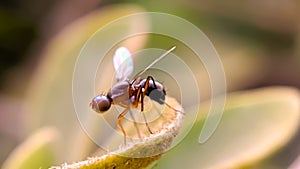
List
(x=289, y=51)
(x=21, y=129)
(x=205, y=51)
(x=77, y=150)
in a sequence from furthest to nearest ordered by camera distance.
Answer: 1. (x=289, y=51)
2. (x=205, y=51)
3. (x=21, y=129)
4. (x=77, y=150)

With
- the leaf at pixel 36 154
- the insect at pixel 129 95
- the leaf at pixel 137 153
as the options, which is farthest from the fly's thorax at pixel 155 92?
the leaf at pixel 36 154

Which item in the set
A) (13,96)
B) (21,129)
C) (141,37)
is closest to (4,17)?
(13,96)

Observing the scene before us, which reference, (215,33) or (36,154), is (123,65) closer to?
(36,154)

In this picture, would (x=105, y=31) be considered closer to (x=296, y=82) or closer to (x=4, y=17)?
(x=4, y=17)

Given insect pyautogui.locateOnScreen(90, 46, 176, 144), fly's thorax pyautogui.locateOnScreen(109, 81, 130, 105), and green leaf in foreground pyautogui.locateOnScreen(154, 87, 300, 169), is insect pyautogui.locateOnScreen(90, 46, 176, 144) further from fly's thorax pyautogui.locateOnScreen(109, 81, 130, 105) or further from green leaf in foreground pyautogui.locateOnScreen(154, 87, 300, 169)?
green leaf in foreground pyautogui.locateOnScreen(154, 87, 300, 169)

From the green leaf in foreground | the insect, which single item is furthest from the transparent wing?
the green leaf in foreground

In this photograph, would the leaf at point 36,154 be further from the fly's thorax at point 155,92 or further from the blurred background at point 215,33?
the blurred background at point 215,33
